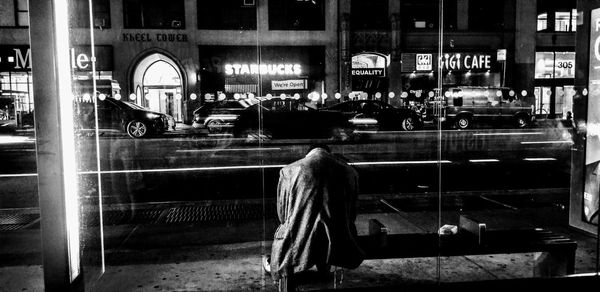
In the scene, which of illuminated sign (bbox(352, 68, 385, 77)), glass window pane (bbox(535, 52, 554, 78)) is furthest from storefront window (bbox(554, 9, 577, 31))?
illuminated sign (bbox(352, 68, 385, 77))

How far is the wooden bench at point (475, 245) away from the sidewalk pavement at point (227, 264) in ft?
1.20

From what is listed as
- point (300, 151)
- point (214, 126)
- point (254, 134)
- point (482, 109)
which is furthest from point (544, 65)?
point (300, 151)

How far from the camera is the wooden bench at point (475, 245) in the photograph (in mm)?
3920

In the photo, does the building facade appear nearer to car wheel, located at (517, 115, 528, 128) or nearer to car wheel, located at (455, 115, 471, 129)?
car wheel, located at (455, 115, 471, 129)

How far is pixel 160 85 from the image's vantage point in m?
26.6

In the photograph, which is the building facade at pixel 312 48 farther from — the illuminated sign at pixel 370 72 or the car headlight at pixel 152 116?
the car headlight at pixel 152 116

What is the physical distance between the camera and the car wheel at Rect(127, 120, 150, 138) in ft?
57.0

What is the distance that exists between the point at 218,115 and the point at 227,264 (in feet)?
46.5

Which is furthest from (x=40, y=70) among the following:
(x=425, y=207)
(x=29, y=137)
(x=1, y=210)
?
(x=29, y=137)

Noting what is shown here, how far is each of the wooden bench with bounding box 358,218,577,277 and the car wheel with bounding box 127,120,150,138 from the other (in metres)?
14.6

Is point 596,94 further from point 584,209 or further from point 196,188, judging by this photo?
point 196,188

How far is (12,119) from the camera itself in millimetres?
19359

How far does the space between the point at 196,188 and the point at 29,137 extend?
42.1 feet

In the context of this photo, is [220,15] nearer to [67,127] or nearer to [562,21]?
[562,21]
